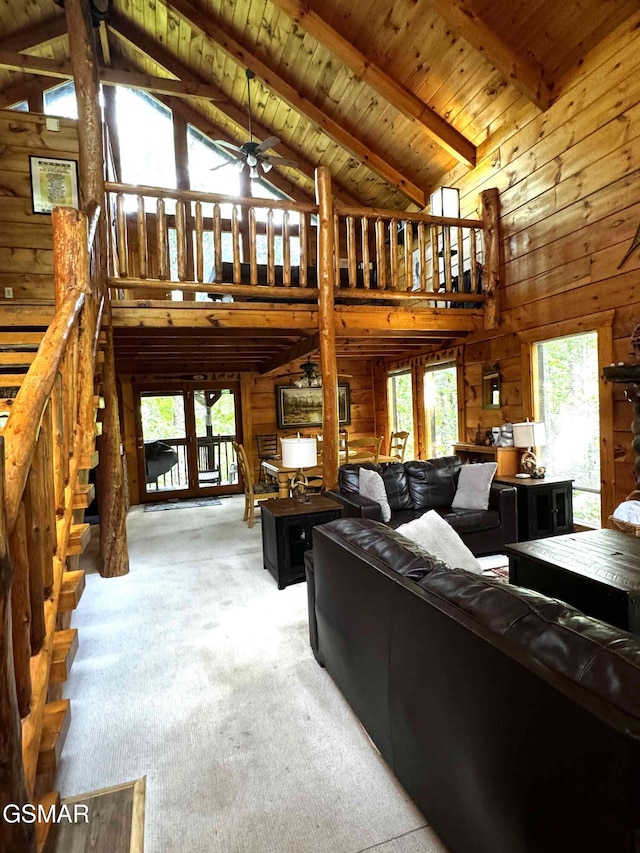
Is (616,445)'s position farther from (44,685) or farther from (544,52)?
(44,685)

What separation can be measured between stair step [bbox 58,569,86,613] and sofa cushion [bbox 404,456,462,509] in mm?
3000

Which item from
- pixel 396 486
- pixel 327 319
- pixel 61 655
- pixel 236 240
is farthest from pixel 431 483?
pixel 61 655

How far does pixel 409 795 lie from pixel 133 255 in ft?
25.4

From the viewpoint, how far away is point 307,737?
190 cm

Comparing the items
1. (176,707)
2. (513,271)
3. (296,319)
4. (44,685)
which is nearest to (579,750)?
(44,685)

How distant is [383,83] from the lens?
5062mm

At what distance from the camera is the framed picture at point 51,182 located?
4672 mm

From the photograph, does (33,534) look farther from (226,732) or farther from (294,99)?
(294,99)

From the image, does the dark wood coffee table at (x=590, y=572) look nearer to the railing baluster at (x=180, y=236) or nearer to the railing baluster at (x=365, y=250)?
the railing baluster at (x=365, y=250)

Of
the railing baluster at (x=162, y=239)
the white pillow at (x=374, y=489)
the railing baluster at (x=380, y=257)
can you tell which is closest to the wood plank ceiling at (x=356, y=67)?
the railing baluster at (x=380, y=257)

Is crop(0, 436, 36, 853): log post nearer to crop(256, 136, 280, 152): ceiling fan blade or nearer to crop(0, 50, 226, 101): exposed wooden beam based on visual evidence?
crop(256, 136, 280, 152): ceiling fan blade

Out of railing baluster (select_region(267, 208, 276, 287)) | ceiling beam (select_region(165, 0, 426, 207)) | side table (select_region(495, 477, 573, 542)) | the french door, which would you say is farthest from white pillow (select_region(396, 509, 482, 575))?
the french door

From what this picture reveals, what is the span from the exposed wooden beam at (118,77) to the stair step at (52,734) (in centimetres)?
752

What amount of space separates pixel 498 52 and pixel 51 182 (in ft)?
14.7
